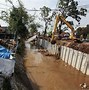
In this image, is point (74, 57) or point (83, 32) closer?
point (74, 57)

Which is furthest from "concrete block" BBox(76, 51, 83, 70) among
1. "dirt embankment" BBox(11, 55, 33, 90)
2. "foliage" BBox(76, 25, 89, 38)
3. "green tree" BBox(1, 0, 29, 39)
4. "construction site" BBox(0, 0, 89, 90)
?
"foliage" BBox(76, 25, 89, 38)

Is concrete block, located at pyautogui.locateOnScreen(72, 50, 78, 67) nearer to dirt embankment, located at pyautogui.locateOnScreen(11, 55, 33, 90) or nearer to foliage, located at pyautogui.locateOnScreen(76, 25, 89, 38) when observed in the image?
dirt embankment, located at pyautogui.locateOnScreen(11, 55, 33, 90)

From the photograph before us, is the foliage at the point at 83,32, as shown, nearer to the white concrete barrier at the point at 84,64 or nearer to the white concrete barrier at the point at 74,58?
the white concrete barrier at the point at 74,58

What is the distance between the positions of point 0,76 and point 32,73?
10.1 m

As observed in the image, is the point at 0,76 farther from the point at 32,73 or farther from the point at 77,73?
the point at 77,73

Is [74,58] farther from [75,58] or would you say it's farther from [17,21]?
[17,21]

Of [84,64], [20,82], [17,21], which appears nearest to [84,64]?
[84,64]

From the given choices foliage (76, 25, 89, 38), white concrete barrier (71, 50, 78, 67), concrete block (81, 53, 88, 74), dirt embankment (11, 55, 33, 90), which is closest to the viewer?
dirt embankment (11, 55, 33, 90)

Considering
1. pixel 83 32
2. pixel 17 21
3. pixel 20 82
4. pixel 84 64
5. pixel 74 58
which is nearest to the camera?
pixel 20 82

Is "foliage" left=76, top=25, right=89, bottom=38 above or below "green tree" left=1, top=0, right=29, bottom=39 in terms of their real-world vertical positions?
below

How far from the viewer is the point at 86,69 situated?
2358cm

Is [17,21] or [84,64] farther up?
[17,21]


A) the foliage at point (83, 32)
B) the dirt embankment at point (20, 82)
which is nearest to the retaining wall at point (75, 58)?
the dirt embankment at point (20, 82)

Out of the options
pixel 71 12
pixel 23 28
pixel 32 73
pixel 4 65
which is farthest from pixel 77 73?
pixel 71 12
